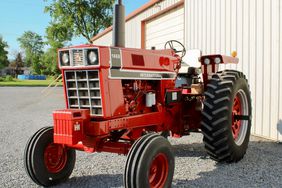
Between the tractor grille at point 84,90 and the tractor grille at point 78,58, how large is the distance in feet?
0.33

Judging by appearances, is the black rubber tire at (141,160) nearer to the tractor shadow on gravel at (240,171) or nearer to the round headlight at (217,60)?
the tractor shadow on gravel at (240,171)

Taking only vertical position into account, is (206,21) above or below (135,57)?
above

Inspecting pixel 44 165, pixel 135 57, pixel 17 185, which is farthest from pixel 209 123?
pixel 17 185

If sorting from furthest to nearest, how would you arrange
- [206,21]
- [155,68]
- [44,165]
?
[206,21] < [155,68] < [44,165]

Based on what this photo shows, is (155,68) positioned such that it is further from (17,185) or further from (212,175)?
(17,185)

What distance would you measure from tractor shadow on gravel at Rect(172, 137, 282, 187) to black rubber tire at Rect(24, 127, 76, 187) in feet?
4.38

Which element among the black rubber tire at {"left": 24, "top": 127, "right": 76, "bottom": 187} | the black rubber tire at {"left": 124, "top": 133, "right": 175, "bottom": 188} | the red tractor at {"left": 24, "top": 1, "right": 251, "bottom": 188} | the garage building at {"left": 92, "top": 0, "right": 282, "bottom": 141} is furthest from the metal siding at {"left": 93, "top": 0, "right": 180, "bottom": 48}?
the black rubber tire at {"left": 124, "top": 133, "right": 175, "bottom": 188}

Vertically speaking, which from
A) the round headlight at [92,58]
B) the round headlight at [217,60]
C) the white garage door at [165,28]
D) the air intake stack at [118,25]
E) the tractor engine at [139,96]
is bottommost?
the tractor engine at [139,96]

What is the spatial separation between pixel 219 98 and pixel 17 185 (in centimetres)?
253

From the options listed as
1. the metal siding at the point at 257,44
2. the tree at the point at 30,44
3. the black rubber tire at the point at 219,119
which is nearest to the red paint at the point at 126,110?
the black rubber tire at the point at 219,119

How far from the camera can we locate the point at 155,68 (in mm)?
4020

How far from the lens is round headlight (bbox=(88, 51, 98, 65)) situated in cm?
329

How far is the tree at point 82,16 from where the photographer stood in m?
32.2

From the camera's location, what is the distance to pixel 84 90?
353 centimetres
